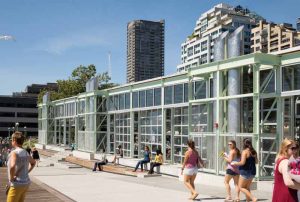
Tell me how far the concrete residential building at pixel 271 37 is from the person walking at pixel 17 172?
12752 cm

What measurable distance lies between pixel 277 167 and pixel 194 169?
6648 mm

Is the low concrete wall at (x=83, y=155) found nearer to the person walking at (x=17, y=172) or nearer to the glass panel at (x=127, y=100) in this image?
the glass panel at (x=127, y=100)

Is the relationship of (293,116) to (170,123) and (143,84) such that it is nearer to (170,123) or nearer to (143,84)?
(170,123)

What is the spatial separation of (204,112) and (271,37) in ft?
419

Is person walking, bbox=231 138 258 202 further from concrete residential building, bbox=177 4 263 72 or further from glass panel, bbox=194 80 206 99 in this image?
concrete residential building, bbox=177 4 263 72

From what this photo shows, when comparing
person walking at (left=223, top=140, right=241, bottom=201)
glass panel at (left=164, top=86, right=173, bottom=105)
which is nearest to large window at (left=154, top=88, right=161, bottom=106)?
glass panel at (left=164, top=86, right=173, bottom=105)

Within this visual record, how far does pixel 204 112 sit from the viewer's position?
19.1m

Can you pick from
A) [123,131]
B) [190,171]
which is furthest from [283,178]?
[123,131]

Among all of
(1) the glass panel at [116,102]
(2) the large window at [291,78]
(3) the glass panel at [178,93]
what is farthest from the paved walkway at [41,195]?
(1) the glass panel at [116,102]

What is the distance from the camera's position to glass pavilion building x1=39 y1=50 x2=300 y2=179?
577 inches

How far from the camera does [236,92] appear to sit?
15852 millimetres

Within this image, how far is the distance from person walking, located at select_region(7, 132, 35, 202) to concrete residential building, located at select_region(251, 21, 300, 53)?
418 ft

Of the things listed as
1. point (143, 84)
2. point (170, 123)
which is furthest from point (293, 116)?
point (143, 84)

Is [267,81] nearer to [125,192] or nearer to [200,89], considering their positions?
[200,89]
